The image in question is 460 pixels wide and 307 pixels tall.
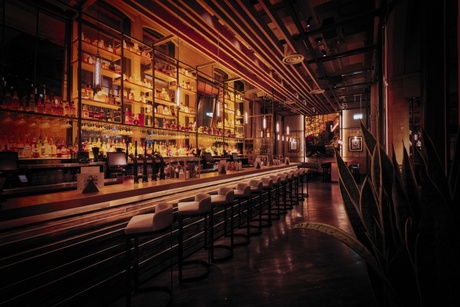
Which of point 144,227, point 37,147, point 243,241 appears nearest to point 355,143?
point 243,241

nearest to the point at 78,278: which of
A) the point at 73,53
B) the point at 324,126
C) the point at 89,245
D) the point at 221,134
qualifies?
the point at 89,245

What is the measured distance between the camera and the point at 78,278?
6.95 ft

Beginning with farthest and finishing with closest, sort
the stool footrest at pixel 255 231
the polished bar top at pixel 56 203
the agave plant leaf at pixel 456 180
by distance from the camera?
the stool footrest at pixel 255 231 < the polished bar top at pixel 56 203 < the agave plant leaf at pixel 456 180

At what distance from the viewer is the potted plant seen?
99 cm

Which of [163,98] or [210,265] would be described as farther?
[163,98]

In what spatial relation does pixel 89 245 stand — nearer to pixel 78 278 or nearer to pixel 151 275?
pixel 78 278

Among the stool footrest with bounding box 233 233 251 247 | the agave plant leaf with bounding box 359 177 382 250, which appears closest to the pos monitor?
the stool footrest with bounding box 233 233 251 247

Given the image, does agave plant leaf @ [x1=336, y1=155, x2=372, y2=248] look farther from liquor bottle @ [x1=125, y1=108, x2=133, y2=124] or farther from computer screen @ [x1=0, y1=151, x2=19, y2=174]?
liquor bottle @ [x1=125, y1=108, x2=133, y2=124]

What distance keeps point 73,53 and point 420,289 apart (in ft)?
18.9

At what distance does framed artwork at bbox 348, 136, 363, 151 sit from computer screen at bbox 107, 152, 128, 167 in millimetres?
13312

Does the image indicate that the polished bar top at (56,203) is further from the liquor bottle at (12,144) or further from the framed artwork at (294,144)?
the framed artwork at (294,144)

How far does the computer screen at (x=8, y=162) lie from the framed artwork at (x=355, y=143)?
1477 centimetres

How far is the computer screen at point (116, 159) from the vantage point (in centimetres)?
391

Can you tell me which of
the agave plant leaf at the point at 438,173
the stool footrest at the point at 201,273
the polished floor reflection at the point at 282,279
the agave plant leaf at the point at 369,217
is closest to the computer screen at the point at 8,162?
the polished floor reflection at the point at 282,279
